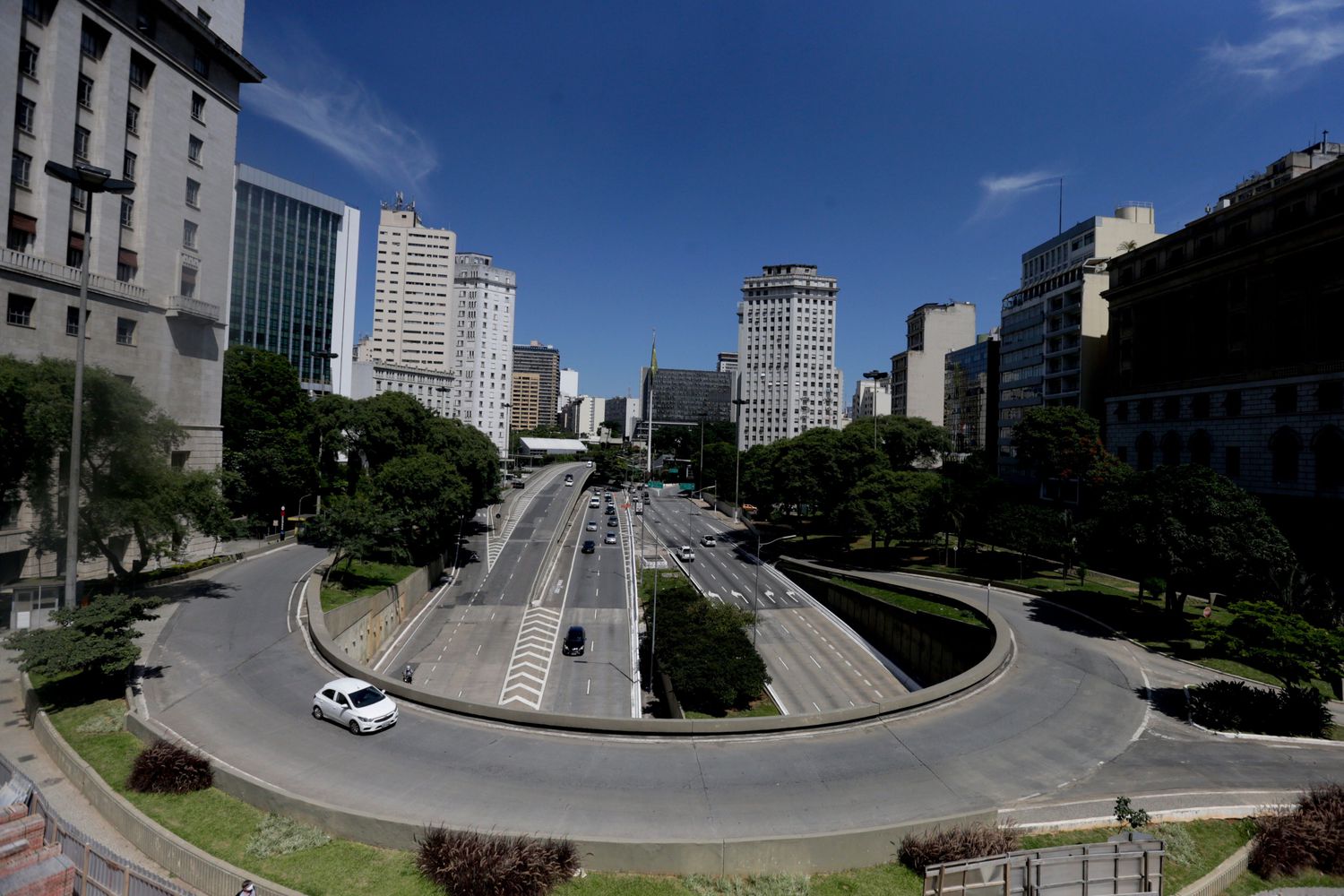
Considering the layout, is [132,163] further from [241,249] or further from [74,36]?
[241,249]

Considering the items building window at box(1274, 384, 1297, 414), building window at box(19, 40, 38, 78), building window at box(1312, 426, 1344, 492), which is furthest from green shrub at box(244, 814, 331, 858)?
building window at box(1274, 384, 1297, 414)

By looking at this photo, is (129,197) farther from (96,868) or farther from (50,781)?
(96,868)

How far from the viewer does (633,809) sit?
16.2m

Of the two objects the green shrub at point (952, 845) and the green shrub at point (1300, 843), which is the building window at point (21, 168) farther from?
the green shrub at point (1300, 843)

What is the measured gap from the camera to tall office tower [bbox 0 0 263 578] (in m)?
36.1

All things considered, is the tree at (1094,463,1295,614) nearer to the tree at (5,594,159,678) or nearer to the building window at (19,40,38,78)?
the tree at (5,594,159,678)

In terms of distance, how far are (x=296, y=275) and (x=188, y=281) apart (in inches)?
5041

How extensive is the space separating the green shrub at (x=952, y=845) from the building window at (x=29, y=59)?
55.6 meters

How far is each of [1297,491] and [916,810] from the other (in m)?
49.2

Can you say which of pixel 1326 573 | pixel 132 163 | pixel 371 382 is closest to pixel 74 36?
pixel 132 163

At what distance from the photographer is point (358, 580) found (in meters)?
45.2

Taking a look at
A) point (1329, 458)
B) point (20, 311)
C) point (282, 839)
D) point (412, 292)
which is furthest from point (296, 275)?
point (1329, 458)

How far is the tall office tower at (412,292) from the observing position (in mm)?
170875

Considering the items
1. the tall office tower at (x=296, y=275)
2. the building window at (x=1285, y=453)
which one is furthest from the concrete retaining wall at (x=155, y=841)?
the tall office tower at (x=296, y=275)
